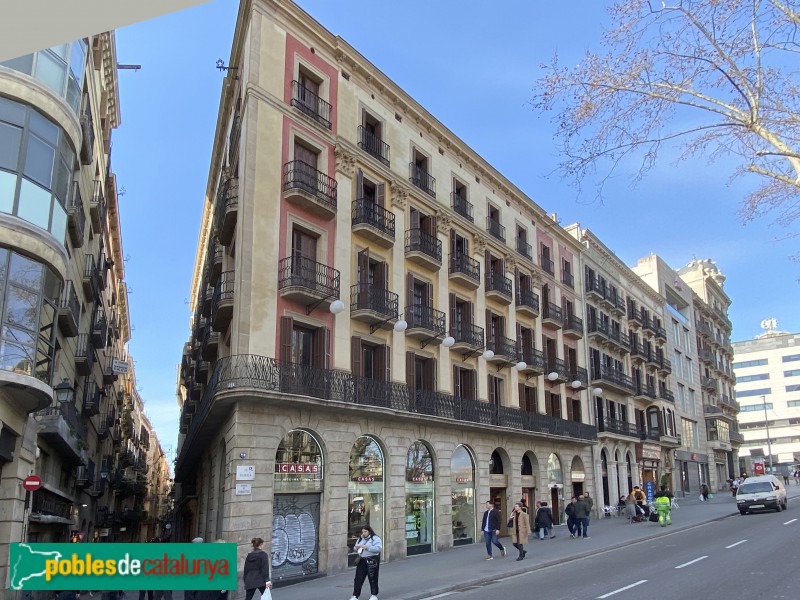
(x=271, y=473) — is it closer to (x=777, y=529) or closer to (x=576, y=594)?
(x=576, y=594)

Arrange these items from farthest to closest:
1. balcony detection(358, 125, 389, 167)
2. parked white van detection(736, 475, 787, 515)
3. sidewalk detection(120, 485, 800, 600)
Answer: parked white van detection(736, 475, 787, 515) → balcony detection(358, 125, 389, 167) → sidewalk detection(120, 485, 800, 600)

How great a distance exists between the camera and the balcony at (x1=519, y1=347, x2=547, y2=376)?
106 feet

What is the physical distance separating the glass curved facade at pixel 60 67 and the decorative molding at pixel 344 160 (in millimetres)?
8323

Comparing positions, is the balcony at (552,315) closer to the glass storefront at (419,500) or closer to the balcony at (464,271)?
the balcony at (464,271)

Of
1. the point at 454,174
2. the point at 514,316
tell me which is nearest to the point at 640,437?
the point at 514,316

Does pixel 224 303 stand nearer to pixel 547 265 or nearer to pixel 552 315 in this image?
pixel 552 315

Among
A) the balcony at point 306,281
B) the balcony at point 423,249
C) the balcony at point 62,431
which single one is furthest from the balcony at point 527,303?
the balcony at point 62,431

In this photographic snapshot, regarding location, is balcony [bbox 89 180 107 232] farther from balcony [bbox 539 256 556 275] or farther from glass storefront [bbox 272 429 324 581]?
balcony [bbox 539 256 556 275]

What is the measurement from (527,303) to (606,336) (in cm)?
1090

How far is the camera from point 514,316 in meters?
32.2

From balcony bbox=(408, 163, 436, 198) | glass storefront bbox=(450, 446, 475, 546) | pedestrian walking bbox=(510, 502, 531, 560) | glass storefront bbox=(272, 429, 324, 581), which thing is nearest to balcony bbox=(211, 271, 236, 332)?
glass storefront bbox=(272, 429, 324, 581)

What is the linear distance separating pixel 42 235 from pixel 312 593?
35.7 feet

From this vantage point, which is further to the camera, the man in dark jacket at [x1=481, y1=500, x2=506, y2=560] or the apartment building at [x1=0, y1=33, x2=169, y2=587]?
the man in dark jacket at [x1=481, y1=500, x2=506, y2=560]

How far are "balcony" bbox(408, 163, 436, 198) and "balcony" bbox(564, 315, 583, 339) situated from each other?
13.8 meters
